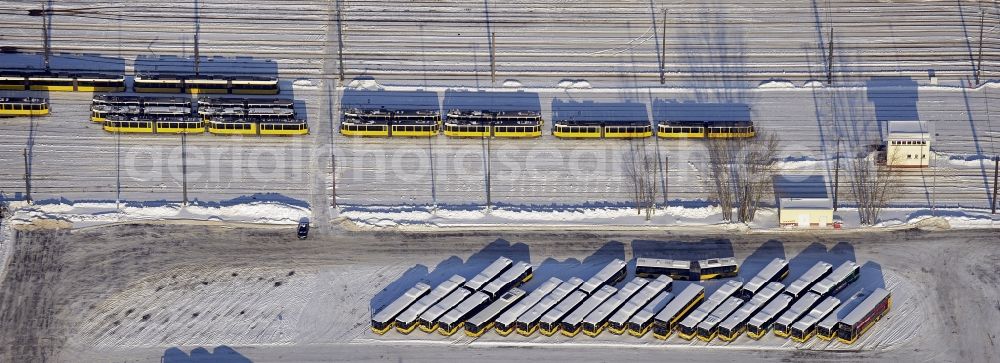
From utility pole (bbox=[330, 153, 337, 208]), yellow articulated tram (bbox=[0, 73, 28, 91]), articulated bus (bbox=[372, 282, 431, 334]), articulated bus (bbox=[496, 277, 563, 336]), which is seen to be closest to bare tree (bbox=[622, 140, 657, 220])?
articulated bus (bbox=[496, 277, 563, 336])

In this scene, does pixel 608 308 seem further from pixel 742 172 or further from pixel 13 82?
pixel 13 82

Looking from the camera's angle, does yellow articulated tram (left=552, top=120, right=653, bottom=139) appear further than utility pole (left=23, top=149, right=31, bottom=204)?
Yes

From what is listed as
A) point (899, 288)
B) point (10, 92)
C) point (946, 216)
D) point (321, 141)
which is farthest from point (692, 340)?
point (10, 92)

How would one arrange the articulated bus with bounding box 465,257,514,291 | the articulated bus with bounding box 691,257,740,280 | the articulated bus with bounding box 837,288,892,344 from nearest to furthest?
1. the articulated bus with bounding box 837,288,892,344
2. the articulated bus with bounding box 465,257,514,291
3. the articulated bus with bounding box 691,257,740,280

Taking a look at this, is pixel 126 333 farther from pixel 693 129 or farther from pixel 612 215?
pixel 693 129

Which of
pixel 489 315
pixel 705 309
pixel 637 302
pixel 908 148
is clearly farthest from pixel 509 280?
pixel 908 148

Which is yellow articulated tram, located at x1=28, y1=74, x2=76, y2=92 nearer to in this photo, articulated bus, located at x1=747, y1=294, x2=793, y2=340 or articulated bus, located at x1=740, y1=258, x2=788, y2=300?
articulated bus, located at x1=740, y1=258, x2=788, y2=300

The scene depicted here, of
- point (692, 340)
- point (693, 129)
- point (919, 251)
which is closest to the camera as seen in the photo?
point (692, 340)

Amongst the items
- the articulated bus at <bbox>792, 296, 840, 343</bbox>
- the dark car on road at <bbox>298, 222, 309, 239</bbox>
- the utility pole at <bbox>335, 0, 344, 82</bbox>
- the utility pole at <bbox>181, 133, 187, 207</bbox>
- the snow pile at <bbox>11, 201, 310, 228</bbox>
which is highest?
the utility pole at <bbox>335, 0, 344, 82</bbox>

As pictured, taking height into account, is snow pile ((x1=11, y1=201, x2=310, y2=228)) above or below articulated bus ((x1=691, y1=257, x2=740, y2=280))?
above
